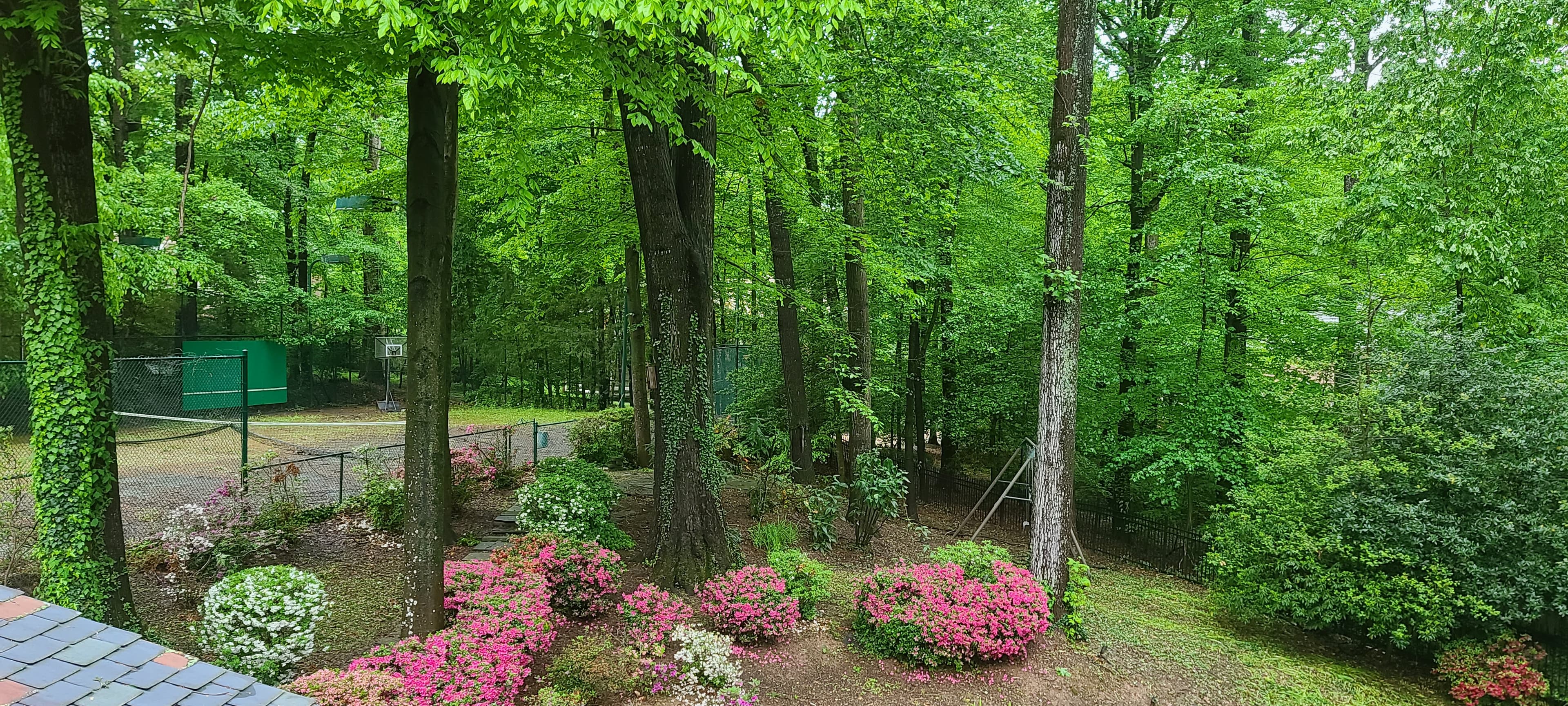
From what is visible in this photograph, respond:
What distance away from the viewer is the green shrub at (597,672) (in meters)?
5.59

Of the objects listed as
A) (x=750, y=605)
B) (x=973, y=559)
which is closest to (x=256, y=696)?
(x=750, y=605)

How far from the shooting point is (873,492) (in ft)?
33.0

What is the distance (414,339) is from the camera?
18.2ft

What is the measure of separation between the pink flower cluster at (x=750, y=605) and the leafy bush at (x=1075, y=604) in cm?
317

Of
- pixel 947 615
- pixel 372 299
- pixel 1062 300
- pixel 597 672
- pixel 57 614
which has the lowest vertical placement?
pixel 597 672

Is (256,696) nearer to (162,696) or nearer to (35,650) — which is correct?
(162,696)

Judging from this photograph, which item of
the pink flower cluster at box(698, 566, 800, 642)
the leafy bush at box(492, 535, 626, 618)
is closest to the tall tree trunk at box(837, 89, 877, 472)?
the pink flower cluster at box(698, 566, 800, 642)

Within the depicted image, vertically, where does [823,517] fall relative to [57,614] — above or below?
below

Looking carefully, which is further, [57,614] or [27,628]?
[57,614]

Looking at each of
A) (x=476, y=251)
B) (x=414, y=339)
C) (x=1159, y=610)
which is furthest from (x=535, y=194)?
(x=476, y=251)

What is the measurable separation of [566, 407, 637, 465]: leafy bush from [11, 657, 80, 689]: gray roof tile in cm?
1004

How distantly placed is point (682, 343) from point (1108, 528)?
11136 mm

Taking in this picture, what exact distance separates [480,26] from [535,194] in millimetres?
5275

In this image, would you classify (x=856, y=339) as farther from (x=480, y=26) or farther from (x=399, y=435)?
(x=399, y=435)
